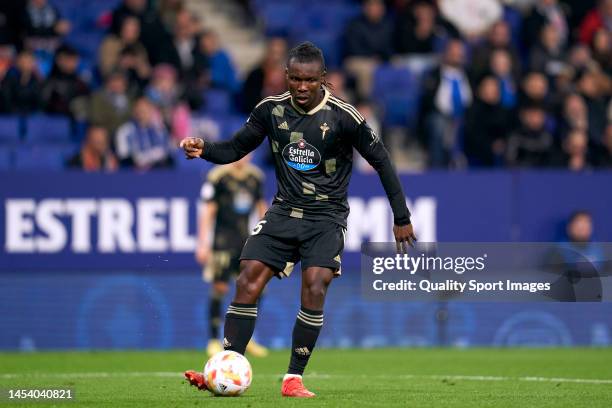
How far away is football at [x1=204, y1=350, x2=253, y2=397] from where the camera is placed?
881 cm

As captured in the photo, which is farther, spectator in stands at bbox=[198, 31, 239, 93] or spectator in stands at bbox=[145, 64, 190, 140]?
spectator in stands at bbox=[198, 31, 239, 93]

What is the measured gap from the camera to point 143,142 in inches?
635

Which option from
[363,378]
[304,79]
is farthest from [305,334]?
[363,378]

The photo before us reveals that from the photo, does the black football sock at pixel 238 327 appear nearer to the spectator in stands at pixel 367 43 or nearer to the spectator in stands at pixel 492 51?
the spectator in stands at pixel 367 43

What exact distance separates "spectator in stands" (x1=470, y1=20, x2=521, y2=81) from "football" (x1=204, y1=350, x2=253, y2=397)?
10128mm

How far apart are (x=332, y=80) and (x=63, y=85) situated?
3361 mm

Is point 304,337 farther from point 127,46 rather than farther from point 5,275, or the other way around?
point 127,46

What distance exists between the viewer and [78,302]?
15414mm

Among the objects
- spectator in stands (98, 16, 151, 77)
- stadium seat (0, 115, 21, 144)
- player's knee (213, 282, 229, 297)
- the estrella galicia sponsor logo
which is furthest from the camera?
spectator in stands (98, 16, 151, 77)

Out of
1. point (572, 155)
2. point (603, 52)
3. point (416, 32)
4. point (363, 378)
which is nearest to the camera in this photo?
point (363, 378)

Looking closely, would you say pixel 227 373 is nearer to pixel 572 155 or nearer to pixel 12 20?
pixel 572 155

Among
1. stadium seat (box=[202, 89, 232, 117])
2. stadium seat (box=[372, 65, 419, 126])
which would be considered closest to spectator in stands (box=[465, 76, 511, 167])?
stadium seat (box=[372, 65, 419, 126])

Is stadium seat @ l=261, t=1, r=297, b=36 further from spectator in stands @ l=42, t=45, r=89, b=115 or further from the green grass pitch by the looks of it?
the green grass pitch

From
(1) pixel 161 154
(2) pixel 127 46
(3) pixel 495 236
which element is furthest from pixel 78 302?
(3) pixel 495 236
